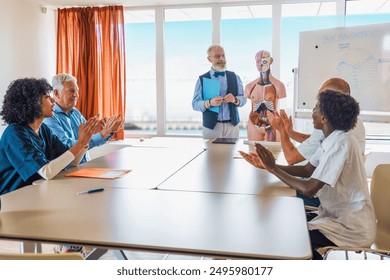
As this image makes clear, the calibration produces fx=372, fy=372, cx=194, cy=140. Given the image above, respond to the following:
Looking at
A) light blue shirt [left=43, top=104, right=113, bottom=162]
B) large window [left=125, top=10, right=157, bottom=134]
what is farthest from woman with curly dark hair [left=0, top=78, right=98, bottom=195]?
large window [left=125, top=10, right=157, bottom=134]

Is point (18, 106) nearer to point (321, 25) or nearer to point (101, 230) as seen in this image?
point (101, 230)

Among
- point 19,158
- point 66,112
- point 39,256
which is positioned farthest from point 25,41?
point 39,256

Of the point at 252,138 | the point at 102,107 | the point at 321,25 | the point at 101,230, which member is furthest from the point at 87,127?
the point at 321,25

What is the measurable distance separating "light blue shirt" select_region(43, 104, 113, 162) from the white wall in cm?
185

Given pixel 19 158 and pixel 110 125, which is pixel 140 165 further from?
pixel 19 158

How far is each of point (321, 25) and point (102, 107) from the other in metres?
3.31

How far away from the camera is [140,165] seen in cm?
235

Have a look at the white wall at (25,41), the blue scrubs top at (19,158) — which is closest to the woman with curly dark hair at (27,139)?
the blue scrubs top at (19,158)

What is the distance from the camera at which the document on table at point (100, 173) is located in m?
2.04

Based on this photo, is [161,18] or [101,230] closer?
[101,230]

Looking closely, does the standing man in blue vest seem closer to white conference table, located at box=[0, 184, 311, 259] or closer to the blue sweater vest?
the blue sweater vest

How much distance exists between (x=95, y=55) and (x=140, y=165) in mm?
3590

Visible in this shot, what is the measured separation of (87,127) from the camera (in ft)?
7.06
